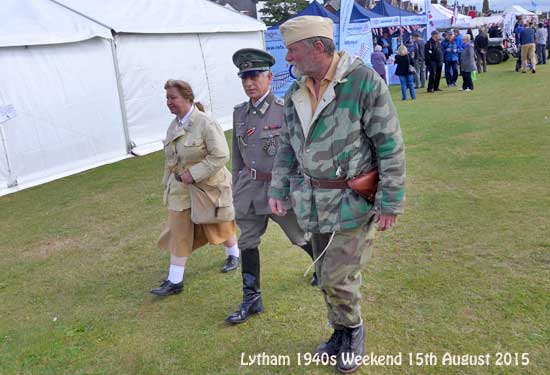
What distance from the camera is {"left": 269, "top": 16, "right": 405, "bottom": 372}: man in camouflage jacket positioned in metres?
2.86

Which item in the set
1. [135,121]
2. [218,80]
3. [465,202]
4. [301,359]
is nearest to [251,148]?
[301,359]

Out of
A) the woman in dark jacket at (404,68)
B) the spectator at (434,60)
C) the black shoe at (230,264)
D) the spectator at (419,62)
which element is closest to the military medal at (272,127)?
the black shoe at (230,264)

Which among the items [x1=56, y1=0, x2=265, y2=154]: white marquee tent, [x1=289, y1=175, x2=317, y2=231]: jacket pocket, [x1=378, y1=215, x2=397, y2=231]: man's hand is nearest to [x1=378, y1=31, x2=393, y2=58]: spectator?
[x1=56, y1=0, x2=265, y2=154]: white marquee tent

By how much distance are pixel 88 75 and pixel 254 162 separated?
7786 millimetres

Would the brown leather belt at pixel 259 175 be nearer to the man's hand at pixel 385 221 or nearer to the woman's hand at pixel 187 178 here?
the woman's hand at pixel 187 178

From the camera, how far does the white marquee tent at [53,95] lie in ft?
30.4

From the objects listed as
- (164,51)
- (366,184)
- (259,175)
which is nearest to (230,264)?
(259,175)

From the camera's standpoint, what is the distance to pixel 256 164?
3969 millimetres

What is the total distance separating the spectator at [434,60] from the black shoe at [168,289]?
1489 centimetres

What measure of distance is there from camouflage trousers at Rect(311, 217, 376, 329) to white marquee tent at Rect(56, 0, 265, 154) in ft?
30.1

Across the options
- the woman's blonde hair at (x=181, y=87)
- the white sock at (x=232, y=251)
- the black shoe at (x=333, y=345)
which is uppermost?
the woman's blonde hair at (x=181, y=87)

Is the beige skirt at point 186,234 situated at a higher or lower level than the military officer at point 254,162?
lower

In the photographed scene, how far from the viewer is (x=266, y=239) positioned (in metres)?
5.75

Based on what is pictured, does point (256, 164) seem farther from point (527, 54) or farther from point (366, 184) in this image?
point (527, 54)
